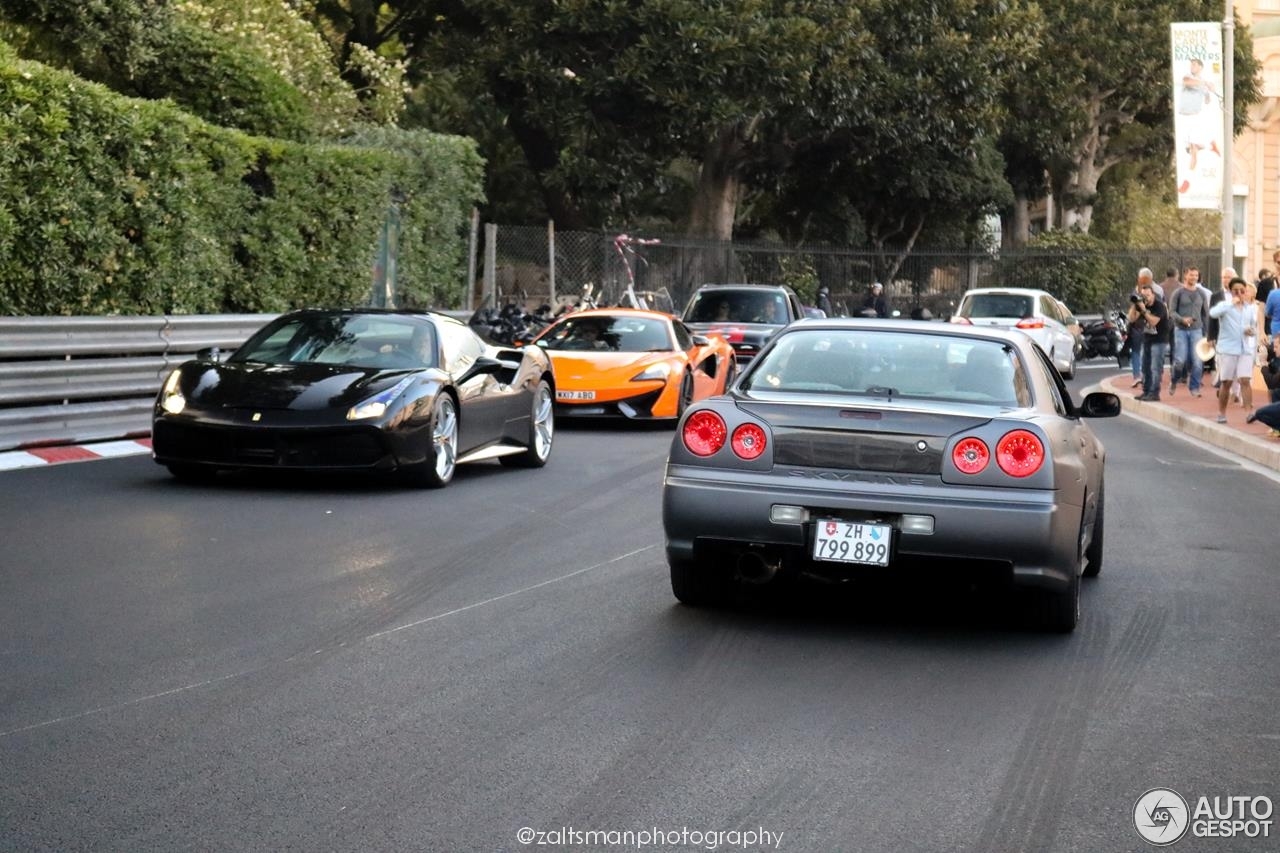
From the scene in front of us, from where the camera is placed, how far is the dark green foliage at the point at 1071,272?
167 feet

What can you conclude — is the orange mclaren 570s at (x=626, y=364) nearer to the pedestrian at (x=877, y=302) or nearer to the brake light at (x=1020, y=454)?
the brake light at (x=1020, y=454)

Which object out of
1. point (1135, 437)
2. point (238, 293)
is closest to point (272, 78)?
point (238, 293)

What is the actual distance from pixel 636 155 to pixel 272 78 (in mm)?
12941

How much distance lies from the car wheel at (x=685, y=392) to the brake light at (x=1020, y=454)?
11724 millimetres

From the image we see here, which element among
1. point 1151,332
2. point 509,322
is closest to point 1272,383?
point 1151,332

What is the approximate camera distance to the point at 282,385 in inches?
488

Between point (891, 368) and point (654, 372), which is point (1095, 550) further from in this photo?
point (654, 372)

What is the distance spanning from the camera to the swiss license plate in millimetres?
7480

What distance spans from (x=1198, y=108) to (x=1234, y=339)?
10990mm

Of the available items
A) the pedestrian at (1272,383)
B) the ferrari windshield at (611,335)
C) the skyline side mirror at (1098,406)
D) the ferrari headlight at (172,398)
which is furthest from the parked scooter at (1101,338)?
the skyline side mirror at (1098,406)

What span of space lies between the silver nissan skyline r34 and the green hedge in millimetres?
8896

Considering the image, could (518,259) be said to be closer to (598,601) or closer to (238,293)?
(238,293)

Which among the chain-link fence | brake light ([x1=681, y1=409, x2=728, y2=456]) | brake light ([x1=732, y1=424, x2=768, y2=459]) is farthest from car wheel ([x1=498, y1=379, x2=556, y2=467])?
the chain-link fence

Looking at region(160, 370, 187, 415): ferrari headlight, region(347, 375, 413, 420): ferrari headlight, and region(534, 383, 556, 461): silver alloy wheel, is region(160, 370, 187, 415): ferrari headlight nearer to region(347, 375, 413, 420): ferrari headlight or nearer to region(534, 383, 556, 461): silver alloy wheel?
region(347, 375, 413, 420): ferrari headlight
